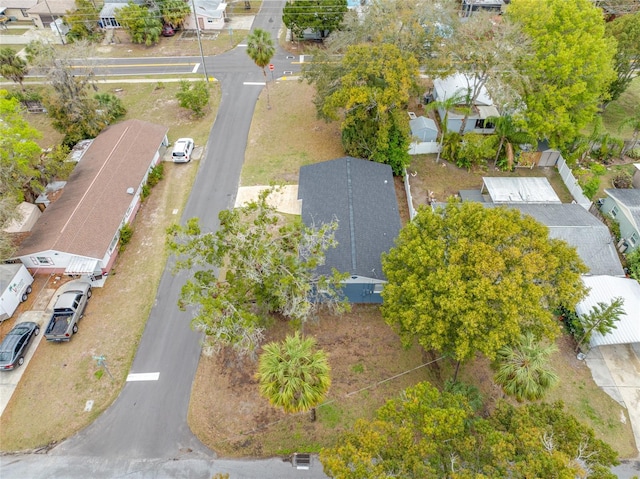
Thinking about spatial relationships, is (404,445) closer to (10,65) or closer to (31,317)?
(31,317)

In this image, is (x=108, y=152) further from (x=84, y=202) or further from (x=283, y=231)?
(x=283, y=231)

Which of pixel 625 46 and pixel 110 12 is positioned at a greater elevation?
pixel 625 46

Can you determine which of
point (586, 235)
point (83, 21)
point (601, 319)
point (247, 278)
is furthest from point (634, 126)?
point (83, 21)

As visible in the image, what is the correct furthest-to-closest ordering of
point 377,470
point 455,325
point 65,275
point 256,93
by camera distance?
1. point 256,93
2. point 65,275
3. point 455,325
4. point 377,470

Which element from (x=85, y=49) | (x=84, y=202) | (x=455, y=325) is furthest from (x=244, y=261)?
(x=85, y=49)

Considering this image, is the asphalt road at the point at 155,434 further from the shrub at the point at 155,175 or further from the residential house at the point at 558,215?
the residential house at the point at 558,215

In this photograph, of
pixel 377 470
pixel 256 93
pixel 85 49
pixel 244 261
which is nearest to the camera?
pixel 377 470

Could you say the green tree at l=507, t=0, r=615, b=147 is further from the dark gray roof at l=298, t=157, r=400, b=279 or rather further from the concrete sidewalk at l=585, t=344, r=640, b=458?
the concrete sidewalk at l=585, t=344, r=640, b=458
